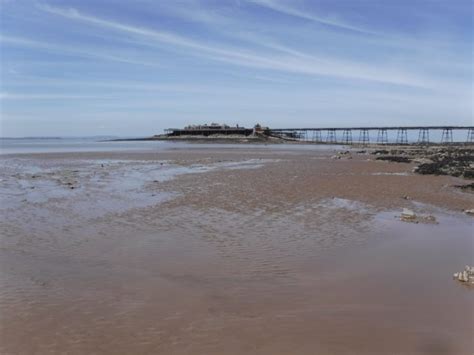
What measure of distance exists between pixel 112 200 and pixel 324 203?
6.83 metres

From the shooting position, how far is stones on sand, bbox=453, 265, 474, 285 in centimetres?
714

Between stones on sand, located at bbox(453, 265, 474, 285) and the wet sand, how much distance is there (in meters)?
0.20

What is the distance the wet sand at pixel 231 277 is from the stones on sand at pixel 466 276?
0.65ft

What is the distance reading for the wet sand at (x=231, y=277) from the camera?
17.1 ft

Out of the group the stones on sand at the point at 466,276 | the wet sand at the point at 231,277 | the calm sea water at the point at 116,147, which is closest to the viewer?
the wet sand at the point at 231,277

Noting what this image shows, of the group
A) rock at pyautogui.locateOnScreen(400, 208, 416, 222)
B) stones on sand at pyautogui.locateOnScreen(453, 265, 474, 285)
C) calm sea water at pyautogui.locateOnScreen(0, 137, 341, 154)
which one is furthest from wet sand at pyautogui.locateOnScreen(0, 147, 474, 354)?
calm sea water at pyautogui.locateOnScreen(0, 137, 341, 154)

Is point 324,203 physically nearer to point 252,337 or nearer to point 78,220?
point 78,220

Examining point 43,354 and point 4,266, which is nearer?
point 43,354

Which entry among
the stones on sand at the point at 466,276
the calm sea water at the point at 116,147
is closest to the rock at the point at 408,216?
the stones on sand at the point at 466,276

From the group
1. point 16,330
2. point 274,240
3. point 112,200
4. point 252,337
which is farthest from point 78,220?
point 252,337

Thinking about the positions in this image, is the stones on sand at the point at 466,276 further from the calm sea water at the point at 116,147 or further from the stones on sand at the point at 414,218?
the calm sea water at the point at 116,147

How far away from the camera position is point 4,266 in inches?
299

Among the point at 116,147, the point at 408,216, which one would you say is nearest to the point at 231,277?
the point at 408,216

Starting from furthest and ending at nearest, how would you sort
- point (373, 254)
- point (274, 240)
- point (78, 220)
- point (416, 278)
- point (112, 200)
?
1. point (112, 200)
2. point (78, 220)
3. point (274, 240)
4. point (373, 254)
5. point (416, 278)
